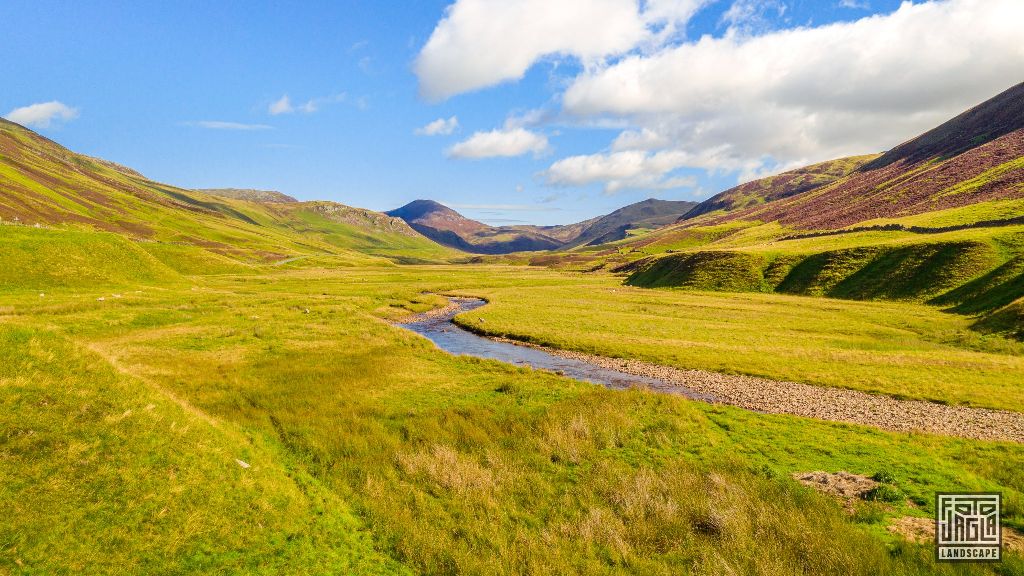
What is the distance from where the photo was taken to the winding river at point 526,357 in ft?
118

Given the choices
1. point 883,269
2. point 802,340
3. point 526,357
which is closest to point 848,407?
point 802,340

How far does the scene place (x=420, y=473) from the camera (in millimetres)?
18484

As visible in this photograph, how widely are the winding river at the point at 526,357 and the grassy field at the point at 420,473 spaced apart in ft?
19.7

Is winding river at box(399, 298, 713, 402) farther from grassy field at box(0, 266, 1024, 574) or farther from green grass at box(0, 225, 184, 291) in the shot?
green grass at box(0, 225, 184, 291)

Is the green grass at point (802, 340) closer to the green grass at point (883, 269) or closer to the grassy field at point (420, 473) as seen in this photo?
the grassy field at point (420, 473)

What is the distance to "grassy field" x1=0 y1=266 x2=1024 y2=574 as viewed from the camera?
42.8ft

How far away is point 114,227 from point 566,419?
240m

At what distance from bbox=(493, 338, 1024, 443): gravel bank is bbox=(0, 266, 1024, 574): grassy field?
2.28 meters

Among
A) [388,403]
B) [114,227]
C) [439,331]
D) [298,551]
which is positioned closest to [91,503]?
[298,551]

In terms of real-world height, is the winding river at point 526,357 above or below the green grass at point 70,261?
below

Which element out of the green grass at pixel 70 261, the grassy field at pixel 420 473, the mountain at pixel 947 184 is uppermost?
the mountain at pixel 947 184

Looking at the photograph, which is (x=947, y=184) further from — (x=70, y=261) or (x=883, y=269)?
(x=70, y=261)

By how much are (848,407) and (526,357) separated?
90.9 ft

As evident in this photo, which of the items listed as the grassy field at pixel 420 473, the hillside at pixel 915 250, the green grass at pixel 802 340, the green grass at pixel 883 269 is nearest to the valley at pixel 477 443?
the grassy field at pixel 420 473
